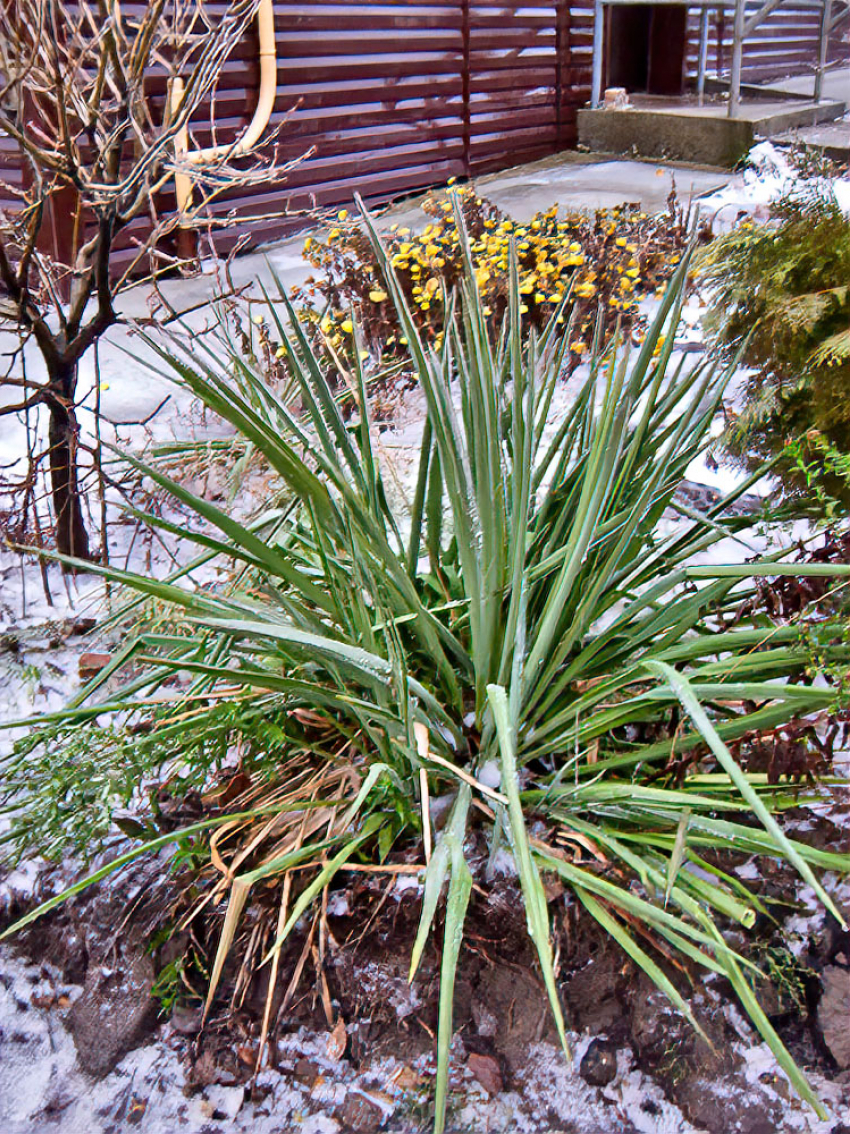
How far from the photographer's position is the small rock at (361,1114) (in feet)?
4.98

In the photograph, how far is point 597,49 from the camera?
8.30m

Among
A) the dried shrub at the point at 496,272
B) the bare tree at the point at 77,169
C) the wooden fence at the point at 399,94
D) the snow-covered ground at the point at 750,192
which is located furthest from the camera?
the wooden fence at the point at 399,94

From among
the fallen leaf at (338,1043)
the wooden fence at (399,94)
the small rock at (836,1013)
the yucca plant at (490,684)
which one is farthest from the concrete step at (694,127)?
the fallen leaf at (338,1043)

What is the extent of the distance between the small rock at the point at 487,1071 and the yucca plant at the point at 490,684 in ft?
0.72

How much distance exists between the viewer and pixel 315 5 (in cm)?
645

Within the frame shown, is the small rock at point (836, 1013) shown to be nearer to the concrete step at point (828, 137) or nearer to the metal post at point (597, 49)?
the concrete step at point (828, 137)

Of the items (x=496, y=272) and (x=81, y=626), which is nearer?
(x=81, y=626)

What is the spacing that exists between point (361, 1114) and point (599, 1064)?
1.28ft

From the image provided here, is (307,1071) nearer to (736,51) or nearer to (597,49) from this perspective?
(736,51)

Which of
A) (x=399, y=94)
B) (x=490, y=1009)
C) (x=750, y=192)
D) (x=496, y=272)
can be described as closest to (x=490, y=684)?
(x=490, y=1009)

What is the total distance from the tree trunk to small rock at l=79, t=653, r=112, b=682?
14.3 inches

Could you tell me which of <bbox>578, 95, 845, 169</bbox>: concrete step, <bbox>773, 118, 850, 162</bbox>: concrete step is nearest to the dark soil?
<bbox>773, 118, 850, 162</bbox>: concrete step

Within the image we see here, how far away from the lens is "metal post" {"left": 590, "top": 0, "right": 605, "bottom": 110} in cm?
819

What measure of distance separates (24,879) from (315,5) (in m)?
6.32
